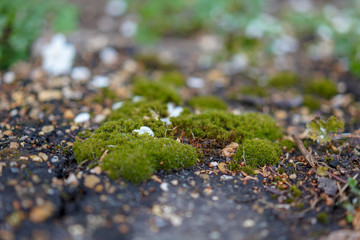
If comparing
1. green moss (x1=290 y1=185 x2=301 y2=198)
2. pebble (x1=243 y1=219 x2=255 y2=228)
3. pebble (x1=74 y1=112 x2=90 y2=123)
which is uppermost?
pebble (x1=74 y1=112 x2=90 y2=123)

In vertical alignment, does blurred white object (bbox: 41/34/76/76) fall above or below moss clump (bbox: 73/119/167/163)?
above

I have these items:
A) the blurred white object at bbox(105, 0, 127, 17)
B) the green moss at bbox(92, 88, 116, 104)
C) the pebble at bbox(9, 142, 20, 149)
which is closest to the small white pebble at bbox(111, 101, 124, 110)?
the green moss at bbox(92, 88, 116, 104)

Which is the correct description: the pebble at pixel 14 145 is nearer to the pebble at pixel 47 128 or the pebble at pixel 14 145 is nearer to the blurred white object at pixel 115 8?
the pebble at pixel 47 128

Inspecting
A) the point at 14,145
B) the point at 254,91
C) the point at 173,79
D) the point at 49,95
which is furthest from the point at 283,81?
the point at 14,145

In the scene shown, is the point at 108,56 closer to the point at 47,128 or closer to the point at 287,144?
the point at 47,128

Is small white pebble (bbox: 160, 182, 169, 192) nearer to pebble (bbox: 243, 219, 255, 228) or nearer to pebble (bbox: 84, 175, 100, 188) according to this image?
pebble (bbox: 84, 175, 100, 188)

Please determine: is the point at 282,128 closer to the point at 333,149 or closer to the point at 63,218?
the point at 333,149

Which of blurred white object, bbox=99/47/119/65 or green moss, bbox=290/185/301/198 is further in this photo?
blurred white object, bbox=99/47/119/65

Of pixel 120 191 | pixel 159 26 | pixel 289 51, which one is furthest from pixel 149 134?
pixel 289 51

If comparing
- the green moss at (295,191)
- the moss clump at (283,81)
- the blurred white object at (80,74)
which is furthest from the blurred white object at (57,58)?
the green moss at (295,191)
